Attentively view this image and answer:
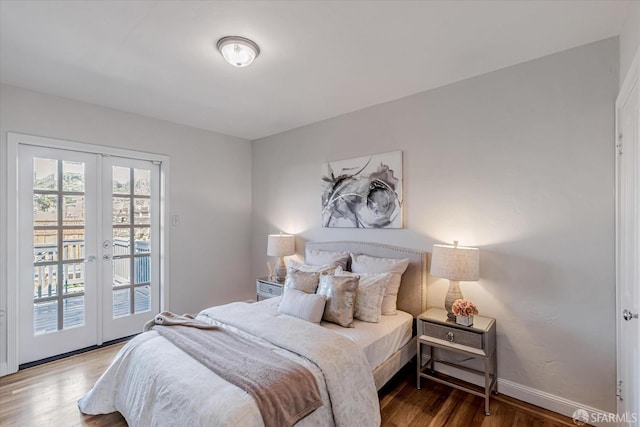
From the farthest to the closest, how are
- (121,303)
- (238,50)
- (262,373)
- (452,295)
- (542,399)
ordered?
1. (121,303)
2. (452,295)
3. (542,399)
4. (238,50)
5. (262,373)

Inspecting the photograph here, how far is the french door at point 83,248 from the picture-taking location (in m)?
2.84

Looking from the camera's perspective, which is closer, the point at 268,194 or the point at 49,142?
the point at 49,142

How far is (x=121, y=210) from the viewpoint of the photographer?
133 inches

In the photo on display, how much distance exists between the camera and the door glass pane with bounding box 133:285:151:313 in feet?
11.5

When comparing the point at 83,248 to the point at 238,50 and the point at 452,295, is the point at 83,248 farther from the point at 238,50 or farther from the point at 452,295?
the point at 452,295

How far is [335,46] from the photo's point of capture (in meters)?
2.08

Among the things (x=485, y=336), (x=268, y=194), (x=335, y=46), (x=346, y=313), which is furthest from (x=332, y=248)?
(x=335, y=46)

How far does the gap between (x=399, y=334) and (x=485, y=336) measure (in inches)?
24.0

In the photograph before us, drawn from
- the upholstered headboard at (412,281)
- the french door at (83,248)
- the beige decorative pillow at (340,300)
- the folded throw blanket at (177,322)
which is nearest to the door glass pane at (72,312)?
the french door at (83,248)

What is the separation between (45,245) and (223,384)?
8.67 ft

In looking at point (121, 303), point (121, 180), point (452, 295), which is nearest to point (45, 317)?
point (121, 303)

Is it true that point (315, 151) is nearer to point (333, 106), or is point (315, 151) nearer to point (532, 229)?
point (333, 106)

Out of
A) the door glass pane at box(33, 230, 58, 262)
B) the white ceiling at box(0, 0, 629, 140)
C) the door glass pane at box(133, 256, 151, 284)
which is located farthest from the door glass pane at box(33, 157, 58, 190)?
the door glass pane at box(133, 256, 151, 284)

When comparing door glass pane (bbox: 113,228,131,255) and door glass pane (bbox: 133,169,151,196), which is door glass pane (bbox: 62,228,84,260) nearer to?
door glass pane (bbox: 113,228,131,255)
